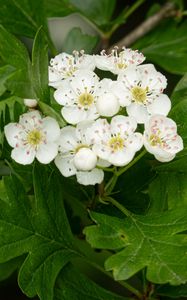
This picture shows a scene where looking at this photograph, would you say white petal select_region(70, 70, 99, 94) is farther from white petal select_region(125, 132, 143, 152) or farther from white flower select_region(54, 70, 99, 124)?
white petal select_region(125, 132, 143, 152)

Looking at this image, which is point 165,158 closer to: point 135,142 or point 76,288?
point 135,142

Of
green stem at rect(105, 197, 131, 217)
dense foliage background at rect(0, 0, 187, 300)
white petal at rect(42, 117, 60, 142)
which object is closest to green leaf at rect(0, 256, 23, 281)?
dense foliage background at rect(0, 0, 187, 300)

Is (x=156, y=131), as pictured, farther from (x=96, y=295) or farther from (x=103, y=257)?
(x=103, y=257)

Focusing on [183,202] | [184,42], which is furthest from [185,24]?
[183,202]

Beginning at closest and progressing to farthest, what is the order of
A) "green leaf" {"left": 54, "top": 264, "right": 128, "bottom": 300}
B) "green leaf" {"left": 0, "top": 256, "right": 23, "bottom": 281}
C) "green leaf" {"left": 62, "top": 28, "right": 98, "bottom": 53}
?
"green leaf" {"left": 54, "top": 264, "right": 128, "bottom": 300}
"green leaf" {"left": 0, "top": 256, "right": 23, "bottom": 281}
"green leaf" {"left": 62, "top": 28, "right": 98, "bottom": 53}

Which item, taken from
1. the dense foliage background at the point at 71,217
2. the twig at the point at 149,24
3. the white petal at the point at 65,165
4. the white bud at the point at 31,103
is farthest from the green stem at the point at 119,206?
the twig at the point at 149,24

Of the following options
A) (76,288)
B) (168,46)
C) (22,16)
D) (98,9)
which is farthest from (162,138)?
(98,9)

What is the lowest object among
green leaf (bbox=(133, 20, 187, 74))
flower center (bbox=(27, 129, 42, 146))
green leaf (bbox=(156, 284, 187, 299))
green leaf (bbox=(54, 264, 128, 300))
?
green leaf (bbox=(156, 284, 187, 299))
